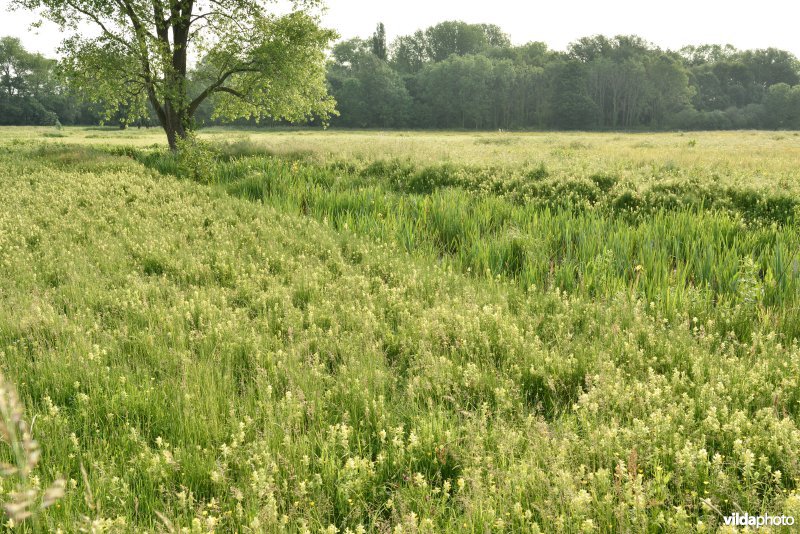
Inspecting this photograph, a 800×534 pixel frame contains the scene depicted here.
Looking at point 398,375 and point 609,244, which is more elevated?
point 609,244

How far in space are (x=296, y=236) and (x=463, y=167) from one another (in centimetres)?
843

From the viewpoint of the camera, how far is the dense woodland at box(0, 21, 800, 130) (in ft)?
289

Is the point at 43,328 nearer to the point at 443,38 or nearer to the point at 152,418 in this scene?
the point at 152,418

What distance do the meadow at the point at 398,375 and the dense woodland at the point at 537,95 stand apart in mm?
83799

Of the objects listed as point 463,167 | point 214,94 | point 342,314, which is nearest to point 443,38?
point 214,94

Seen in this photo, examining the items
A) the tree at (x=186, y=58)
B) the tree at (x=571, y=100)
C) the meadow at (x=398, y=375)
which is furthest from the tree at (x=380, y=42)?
the meadow at (x=398, y=375)

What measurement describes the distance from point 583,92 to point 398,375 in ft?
321

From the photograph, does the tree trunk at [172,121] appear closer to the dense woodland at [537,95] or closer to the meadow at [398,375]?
the meadow at [398,375]

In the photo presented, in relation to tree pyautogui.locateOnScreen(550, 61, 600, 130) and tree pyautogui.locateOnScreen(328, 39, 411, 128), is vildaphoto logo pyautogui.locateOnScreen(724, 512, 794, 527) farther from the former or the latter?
tree pyautogui.locateOnScreen(328, 39, 411, 128)

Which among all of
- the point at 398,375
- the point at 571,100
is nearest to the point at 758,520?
the point at 398,375

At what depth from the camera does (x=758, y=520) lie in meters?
2.65

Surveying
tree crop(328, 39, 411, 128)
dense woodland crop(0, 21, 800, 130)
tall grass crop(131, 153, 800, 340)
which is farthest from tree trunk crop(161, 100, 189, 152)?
tree crop(328, 39, 411, 128)

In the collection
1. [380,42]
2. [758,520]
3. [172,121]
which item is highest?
[380,42]

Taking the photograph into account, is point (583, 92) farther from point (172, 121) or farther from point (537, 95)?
point (172, 121)
